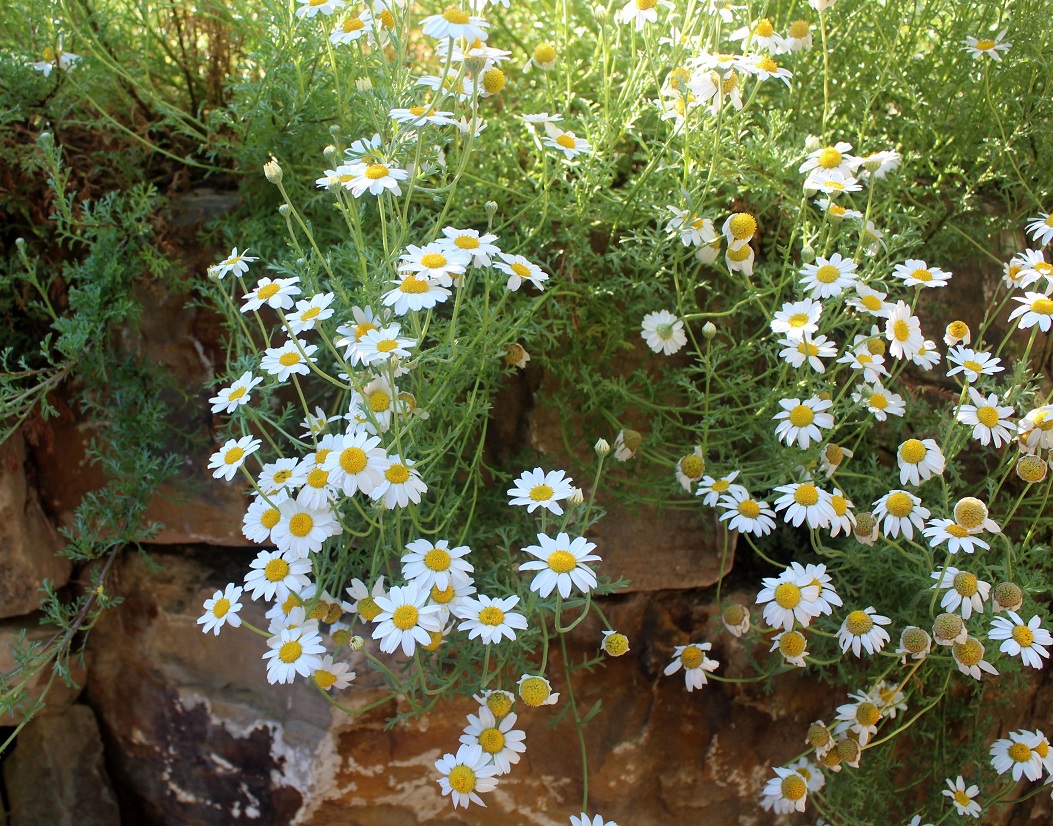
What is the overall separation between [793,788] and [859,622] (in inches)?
15.2

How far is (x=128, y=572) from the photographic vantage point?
2.20 metres

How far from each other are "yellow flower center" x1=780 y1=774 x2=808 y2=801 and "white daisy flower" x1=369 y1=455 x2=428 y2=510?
3.24 ft

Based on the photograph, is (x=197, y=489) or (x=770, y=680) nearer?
(x=770, y=680)

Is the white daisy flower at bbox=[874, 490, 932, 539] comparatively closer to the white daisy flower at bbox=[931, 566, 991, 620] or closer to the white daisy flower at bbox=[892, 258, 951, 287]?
the white daisy flower at bbox=[931, 566, 991, 620]

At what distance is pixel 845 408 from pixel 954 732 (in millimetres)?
863

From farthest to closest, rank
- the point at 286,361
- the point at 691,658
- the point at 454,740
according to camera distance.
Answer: the point at 454,740
the point at 691,658
the point at 286,361

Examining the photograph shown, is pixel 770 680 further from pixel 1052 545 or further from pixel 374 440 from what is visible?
pixel 374 440

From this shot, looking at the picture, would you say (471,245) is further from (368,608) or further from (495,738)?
(495,738)

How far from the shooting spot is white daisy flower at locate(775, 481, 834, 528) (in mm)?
1688

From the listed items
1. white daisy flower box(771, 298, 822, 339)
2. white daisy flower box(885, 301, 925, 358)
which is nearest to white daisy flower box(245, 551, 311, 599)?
white daisy flower box(771, 298, 822, 339)

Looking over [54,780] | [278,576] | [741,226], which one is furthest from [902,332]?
[54,780]

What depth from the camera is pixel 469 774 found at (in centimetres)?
157

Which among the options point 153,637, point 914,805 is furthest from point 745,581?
point 153,637

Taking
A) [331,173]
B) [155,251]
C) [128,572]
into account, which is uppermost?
[331,173]
